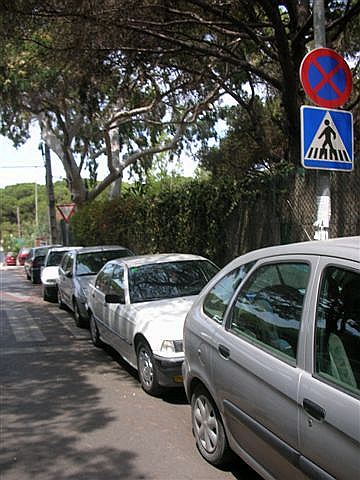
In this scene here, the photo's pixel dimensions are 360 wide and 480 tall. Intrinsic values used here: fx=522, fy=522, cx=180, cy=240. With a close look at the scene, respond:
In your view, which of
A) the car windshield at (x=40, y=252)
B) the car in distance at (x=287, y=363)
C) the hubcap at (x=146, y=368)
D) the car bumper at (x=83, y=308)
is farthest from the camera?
the car windshield at (x=40, y=252)

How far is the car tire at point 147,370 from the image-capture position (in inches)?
216

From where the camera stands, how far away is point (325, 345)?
2.66 meters

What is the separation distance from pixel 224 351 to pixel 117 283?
155 inches

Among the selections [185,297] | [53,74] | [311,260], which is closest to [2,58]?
[53,74]

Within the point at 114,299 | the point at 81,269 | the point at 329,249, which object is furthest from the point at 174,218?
the point at 329,249

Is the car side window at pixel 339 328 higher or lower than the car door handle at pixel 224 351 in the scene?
higher

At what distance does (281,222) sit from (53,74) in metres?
10.5

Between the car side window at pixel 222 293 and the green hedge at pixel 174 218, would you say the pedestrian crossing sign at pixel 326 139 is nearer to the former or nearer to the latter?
the car side window at pixel 222 293

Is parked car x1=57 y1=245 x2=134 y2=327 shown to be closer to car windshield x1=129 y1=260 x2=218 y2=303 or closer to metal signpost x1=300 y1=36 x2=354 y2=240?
car windshield x1=129 y1=260 x2=218 y2=303

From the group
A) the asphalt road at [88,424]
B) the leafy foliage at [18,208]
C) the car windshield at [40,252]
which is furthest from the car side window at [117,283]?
the leafy foliage at [18,208]

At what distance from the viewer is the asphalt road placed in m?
3.92

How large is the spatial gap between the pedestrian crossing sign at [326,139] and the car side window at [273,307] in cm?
183

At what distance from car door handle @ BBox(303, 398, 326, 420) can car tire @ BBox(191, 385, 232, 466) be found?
1.29 meters

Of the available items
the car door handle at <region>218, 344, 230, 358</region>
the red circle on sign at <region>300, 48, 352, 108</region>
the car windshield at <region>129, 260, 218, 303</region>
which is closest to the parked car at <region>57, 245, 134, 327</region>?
the car windshield at <region>129, 260, 218, 303</region>
